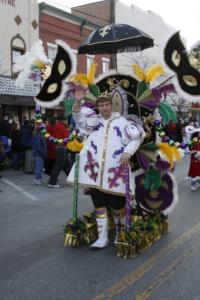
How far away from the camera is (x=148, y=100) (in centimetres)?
516

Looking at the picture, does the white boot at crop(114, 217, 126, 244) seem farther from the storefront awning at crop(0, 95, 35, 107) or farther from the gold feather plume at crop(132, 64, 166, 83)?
the storefront awning at crop(0, 95, 35, 107)

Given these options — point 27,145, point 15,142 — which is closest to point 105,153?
point 27,145

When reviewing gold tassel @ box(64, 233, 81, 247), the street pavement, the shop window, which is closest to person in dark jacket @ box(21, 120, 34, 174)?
the street pavement

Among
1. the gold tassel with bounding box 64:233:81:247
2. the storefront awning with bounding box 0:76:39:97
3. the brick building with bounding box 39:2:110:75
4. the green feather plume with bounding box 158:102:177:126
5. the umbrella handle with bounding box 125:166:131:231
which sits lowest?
the gold tassel with bounding box 64:233:81:247

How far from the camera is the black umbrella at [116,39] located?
5.45 m

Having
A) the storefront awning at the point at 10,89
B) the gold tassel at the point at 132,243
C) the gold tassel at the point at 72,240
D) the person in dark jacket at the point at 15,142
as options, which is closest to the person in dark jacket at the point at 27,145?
the person in dark jacket at the point at 15,142

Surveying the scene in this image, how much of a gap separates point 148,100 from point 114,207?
1278mm

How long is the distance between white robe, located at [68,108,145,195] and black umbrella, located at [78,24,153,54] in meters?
0.97

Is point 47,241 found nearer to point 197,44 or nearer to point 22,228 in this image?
point 22,228

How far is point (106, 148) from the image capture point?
16.2 ft

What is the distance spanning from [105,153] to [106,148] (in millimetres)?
56

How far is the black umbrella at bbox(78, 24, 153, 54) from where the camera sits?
5453 mm

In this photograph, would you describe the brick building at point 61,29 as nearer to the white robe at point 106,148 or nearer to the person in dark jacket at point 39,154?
the person in dark jacket at point 39,154

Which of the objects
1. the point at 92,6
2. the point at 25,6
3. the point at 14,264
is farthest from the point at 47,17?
the point at 14,264
